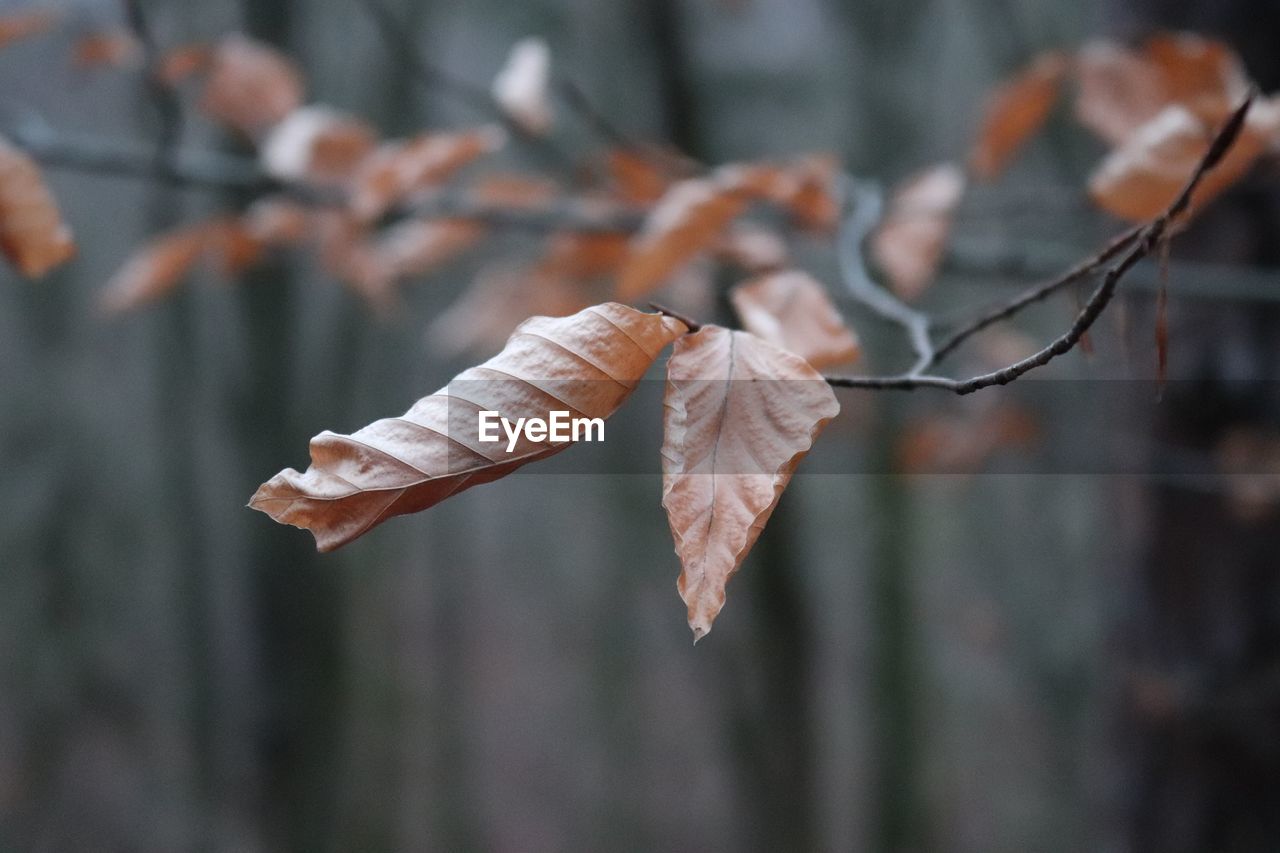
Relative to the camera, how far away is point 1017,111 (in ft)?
2.26

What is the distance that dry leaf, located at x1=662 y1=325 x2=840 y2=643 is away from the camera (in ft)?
0.70

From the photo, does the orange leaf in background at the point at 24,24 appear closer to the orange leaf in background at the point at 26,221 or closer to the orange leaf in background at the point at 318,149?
the orange leaf in background at the point at 318,149

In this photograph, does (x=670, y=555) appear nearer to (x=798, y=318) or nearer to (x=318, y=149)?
(x=318, y=149)

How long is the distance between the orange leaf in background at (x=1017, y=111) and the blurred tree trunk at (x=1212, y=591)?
0.84 feet

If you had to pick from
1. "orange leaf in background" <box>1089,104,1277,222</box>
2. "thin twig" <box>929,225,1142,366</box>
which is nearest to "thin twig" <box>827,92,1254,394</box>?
"thin twig" <box>929,225,1142,366</box>

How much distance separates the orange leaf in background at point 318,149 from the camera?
656 mm

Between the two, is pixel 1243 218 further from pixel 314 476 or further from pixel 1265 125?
pixel 314 476

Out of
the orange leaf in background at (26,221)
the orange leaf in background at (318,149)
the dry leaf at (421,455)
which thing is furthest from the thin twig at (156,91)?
the dry leaf at (421,455)

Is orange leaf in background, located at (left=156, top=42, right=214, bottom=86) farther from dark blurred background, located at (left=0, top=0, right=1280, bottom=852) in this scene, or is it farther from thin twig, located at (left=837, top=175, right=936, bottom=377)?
dark blurred background, located at (left=0, top=0, right=1280, bottom=852)

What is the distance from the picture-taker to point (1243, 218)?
81cm

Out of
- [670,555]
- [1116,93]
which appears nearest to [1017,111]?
[1116,93]

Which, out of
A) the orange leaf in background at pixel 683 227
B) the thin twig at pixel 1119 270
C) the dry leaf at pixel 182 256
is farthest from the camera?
the dry leaf at pixel 182 256

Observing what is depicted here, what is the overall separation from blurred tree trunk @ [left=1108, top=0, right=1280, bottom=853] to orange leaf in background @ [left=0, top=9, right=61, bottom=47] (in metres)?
1.04

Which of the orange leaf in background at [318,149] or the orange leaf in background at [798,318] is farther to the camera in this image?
the orange leaf in background at [318,149]
